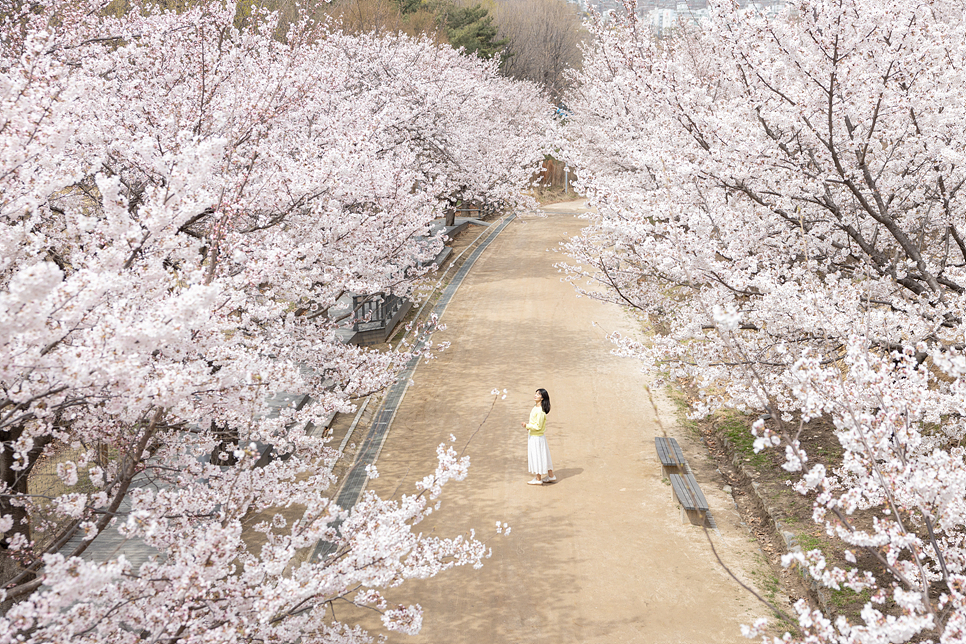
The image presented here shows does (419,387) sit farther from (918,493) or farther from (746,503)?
(918,493)

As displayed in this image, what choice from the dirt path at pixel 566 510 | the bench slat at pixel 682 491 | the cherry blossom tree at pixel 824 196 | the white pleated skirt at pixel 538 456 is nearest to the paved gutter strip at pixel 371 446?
the dirt path at pixel 566 510

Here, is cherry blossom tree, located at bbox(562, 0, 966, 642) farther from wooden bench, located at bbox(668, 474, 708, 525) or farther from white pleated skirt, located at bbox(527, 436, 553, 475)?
white pleated skirt, located at bbox(527, 436, 553, 475)

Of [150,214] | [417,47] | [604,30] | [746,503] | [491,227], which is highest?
[417,47]

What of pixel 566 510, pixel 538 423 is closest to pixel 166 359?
pixel 566 510

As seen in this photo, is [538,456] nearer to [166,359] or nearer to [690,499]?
[690,499]

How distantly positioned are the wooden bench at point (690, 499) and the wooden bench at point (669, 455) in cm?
52

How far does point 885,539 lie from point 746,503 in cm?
684

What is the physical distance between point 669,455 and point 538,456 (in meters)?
2.10

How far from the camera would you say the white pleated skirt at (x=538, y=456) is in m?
10.4

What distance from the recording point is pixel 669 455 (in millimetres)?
10641

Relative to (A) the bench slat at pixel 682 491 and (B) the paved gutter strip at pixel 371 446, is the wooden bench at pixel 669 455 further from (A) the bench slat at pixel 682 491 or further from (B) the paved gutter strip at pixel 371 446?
(B) the paved gutter strip at pixel 371 446

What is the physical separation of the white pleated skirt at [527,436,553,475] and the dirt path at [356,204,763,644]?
0.96ft

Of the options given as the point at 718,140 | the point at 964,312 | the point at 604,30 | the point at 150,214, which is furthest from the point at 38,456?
the point at 604,30

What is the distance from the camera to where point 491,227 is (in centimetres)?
3528
